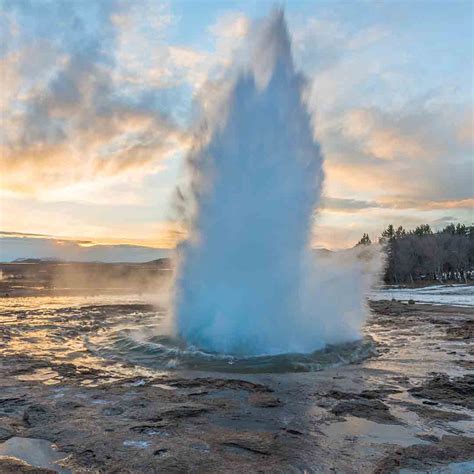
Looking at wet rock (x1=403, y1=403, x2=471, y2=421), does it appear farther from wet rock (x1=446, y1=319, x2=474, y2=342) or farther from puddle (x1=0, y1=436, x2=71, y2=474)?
wet rock (x1=446, y1=319, x2=474, y2=342)

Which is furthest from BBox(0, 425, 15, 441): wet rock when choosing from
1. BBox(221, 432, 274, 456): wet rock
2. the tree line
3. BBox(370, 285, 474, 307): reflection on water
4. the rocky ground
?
the tree line

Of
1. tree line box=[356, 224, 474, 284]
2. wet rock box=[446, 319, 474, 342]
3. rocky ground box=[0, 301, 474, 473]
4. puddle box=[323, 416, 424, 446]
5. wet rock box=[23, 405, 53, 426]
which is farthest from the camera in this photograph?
tree line box=[356, 224, 474, 284]

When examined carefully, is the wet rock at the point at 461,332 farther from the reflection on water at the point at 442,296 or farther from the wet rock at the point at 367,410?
the reflection on water at the point at 442,296

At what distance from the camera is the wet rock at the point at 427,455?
475cm

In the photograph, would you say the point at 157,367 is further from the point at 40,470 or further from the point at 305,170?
the point at 305,170

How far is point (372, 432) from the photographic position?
229 inches

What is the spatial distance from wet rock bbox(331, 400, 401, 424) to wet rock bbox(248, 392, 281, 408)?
90cm

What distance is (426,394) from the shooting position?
25.1 ft

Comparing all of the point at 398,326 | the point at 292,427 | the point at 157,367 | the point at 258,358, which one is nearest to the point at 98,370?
the point at 157,367

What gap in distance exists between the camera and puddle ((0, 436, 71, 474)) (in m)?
4.66

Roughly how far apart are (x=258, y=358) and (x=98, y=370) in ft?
11.6

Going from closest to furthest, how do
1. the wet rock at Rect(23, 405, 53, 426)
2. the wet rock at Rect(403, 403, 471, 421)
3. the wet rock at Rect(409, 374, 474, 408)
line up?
the wet rock at Rect(23, 405, 53, 426)
the wet rock at Rect(403, 403, 471, 421)
the wet rock at Rect(409, 374, 474, 408)

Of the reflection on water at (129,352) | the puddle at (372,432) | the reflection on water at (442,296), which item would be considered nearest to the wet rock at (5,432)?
the reflection on water at (129,352)

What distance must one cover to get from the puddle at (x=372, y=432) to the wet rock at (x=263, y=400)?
1.19 metres
